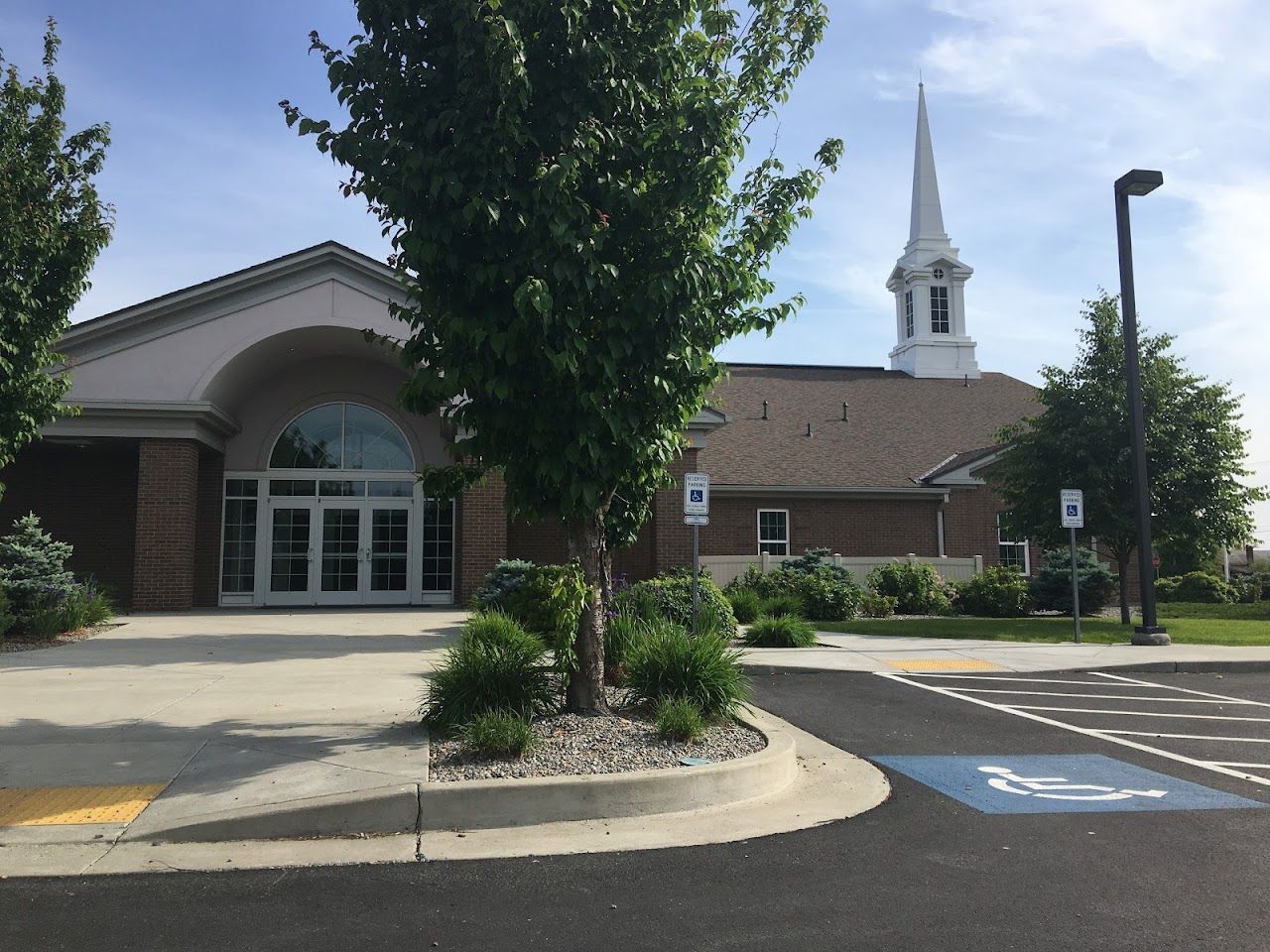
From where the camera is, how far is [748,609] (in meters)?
17.9

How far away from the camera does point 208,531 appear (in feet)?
68.6

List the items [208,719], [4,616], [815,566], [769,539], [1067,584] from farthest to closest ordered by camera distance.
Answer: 1. [769,539]
2. [1067,584]
3. [815,566]
4. [4,616]
5. [208,719]

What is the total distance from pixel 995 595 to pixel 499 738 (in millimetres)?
18698

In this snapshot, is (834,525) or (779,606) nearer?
(779,606)

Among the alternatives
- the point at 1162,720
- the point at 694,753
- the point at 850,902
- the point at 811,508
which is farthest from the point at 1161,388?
the point at 850,902

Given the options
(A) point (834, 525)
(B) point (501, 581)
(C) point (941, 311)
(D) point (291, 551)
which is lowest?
(B) point (501, 581)

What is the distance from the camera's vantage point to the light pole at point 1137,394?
16.2m

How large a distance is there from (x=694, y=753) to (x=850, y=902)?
7.61ft

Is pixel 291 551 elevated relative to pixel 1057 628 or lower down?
elevated

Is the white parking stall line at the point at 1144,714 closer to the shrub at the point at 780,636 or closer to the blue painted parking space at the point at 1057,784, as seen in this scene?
the blue painted parking space at the point at 1057,784

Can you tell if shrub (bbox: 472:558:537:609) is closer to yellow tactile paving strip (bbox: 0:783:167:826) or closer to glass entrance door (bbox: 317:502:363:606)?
glass entrance door (bbox: 317:502:363:606)

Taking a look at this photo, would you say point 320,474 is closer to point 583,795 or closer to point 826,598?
point 826,598

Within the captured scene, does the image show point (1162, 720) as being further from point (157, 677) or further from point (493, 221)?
point (157, 677)

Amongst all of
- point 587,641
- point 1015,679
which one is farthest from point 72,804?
point 1015,679
